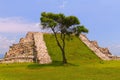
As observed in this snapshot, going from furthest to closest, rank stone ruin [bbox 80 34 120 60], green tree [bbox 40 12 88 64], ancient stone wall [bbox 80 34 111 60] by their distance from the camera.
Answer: ancient stone wall [bbox 80 34 111 60] < stone ruin [bbox 80 34 120 60] < green tree [bbox 40 12 88 64]

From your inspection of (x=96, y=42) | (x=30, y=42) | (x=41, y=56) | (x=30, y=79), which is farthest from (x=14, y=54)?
(x=30, y=79)

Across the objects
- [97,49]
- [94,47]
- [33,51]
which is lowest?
[33,51]

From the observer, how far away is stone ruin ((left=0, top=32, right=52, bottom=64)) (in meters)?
73.2

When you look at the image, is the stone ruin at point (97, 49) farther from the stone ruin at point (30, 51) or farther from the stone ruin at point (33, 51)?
the stone ruin at point (30, 51)

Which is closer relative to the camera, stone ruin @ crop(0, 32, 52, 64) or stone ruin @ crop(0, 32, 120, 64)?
stone ruin @ crop(0, 32, 52, 64)

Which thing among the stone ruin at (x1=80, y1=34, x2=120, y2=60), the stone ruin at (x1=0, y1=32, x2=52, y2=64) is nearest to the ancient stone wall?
the stone ruin at (x1=80, y1=34, x2=120, y2=60)

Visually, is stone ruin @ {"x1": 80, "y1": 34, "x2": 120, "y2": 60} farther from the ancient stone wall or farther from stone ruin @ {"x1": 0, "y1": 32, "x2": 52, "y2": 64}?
stone ruin @ {"x1": 0, "y1": 32, "x2": 52, "y2": 64}

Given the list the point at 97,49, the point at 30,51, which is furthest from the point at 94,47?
the point at 30,51

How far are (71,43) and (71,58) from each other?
1466 cm

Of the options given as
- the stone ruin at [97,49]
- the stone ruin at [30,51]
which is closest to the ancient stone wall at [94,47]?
the stone ruin at [97,49]

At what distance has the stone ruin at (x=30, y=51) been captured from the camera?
73188 millimetres

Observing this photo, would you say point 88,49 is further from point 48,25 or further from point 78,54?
point 48,25

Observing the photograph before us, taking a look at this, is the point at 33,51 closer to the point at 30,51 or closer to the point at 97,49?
the point at 30,51

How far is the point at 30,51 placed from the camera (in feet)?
264
